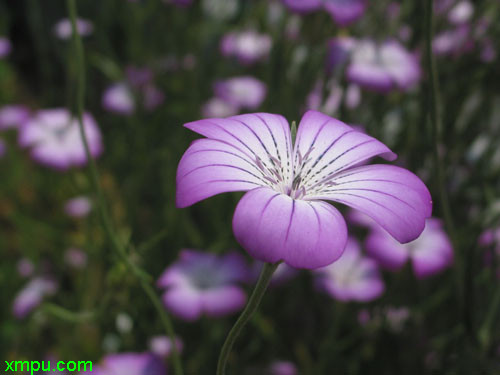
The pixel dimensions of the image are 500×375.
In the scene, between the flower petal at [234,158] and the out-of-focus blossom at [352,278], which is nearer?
the flower petal at [234,158]

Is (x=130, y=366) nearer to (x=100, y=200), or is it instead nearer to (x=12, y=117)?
(x=100, y=200)

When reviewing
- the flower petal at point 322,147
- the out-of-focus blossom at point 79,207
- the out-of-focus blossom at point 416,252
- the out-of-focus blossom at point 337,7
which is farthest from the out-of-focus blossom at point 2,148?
the flower petal at point 322,147

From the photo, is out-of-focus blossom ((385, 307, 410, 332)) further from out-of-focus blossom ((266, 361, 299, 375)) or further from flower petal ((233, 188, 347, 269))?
flower petal ((233, 188, 347, 269))

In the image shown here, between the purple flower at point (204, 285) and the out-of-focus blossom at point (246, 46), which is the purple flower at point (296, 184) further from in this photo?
the out-of-focus blossom at point (246, 46)

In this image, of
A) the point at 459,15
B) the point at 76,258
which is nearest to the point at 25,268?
the point at 76,258

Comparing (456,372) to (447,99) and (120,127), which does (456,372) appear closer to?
(447,99)

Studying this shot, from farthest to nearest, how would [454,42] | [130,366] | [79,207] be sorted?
1. [79,207]
2. [454,42]
3. [130,366]
